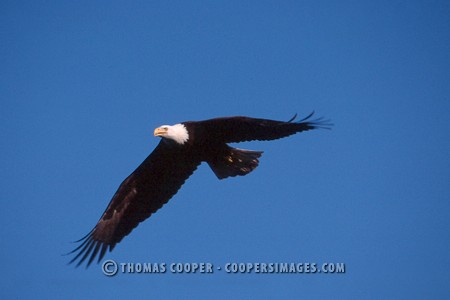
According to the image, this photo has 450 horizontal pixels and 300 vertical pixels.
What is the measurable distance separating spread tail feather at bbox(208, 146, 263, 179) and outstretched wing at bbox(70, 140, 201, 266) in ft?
1.08

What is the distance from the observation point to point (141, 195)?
9.68 meters

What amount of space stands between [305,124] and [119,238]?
336cm

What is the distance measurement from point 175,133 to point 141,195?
4.58ft

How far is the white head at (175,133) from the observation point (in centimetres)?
883

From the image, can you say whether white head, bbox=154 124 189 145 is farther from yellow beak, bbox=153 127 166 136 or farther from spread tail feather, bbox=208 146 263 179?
spread tail feather, bbox=208 146 263 179

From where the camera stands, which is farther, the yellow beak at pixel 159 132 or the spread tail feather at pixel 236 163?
the spread tail feather at pixel 236 163

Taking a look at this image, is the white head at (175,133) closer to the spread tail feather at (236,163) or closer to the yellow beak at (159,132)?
the yellow beak at (159,132)

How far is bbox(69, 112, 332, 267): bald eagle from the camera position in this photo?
8781 millimetres

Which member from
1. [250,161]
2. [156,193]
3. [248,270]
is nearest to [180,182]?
[156,193]

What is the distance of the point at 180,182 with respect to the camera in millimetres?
9508

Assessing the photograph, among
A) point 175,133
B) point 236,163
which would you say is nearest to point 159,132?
point 175,133

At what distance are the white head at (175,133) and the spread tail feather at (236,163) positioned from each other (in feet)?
2.26

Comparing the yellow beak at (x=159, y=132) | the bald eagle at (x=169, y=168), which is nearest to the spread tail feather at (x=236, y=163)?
the bald eagle at (x=169, y=168)

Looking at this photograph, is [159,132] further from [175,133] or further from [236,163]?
[236,163]
